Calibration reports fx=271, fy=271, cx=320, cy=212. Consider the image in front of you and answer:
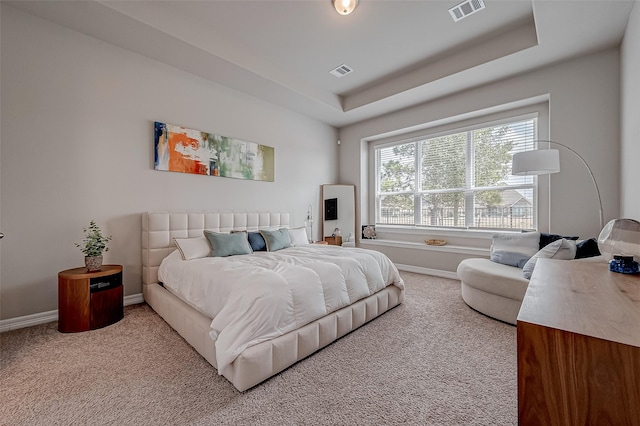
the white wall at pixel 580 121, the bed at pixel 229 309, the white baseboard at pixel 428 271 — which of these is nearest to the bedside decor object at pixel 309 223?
the bed at pixel 229 309

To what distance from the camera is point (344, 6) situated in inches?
105

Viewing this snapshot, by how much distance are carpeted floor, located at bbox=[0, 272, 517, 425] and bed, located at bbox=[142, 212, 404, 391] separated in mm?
104

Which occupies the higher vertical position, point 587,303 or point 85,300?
point 587,303

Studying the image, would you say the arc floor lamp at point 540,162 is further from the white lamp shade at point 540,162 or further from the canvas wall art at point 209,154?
the canvas wall art at point 209,154

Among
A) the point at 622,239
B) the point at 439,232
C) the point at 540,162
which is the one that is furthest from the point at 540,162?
the point at 439,232

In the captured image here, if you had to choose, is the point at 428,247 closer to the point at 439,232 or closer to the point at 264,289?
the point at 439,232

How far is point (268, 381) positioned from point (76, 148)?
10.1 feet

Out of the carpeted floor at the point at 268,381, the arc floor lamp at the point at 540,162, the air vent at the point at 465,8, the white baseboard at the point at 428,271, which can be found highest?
the air vent at the point at 465,8

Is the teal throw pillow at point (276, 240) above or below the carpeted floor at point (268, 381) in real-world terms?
above

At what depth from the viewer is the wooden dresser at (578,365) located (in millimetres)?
635

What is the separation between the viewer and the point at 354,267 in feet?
8.84

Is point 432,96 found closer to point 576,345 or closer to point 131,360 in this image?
point 576,345

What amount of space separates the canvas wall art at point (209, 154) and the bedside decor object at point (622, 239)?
13.1 ft

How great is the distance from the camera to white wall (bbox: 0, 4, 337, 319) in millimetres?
2574
